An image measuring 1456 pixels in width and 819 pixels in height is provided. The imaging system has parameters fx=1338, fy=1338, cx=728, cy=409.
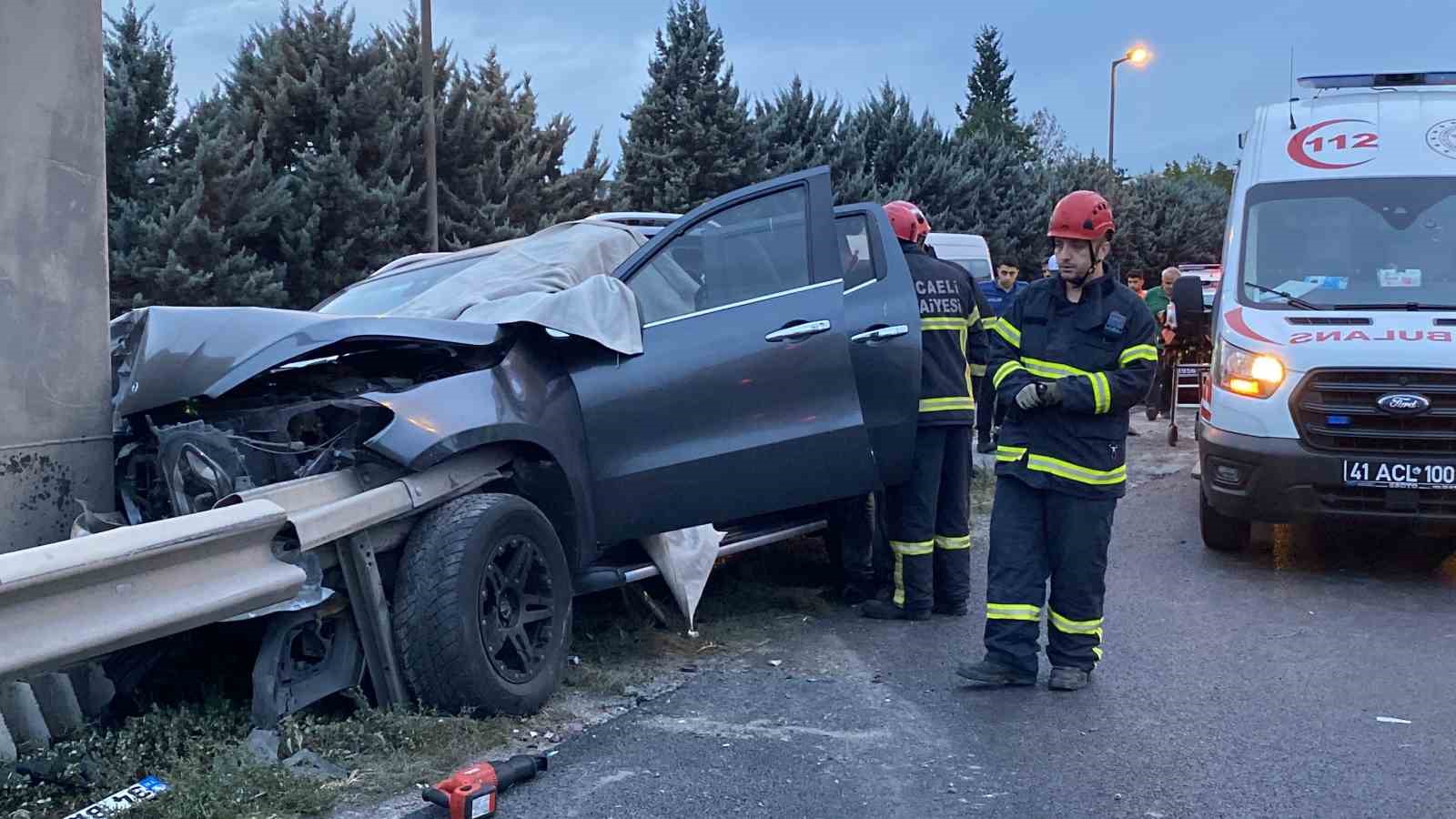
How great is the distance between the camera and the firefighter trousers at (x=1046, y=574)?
4.91 m

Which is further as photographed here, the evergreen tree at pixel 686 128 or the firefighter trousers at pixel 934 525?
the evergreen tree at pixel 686 128

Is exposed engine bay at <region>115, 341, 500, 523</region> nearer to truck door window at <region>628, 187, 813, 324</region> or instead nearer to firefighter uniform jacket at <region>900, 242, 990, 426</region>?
truck door window at <region>628, 187, 813, 324</region>

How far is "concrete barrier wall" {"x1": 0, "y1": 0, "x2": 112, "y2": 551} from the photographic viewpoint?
4070 millimetres

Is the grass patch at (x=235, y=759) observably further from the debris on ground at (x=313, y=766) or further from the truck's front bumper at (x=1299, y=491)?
the truck's front bumper at (x=1299, y=491)

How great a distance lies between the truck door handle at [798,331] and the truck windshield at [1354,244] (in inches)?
118

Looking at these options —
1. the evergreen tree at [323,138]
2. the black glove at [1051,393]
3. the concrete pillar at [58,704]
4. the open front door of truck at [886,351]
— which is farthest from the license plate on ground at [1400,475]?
the evergreen tree at [323,138]

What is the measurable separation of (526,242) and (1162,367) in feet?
32.8

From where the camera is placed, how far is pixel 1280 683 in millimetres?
4988

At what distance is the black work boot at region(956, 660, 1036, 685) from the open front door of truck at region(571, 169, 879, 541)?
93 cm

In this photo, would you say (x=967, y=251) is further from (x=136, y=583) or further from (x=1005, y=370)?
(x=136, y=583)

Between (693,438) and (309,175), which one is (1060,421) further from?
(309,175)

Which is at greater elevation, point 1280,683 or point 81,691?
point 81,691

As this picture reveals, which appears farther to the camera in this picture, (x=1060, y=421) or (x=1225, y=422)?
(x=1225, y=422)

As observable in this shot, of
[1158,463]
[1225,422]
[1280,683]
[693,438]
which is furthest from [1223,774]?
[1158,463]
